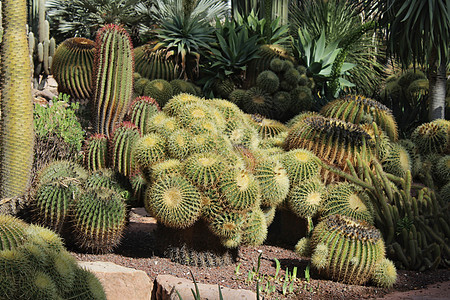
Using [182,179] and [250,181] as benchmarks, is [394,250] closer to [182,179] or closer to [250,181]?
[250,181]

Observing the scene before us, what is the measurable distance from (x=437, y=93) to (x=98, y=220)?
6.58 metres

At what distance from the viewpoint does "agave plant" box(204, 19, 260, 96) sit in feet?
32.3

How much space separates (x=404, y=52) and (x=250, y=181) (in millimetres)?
5564

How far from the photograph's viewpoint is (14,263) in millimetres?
2520

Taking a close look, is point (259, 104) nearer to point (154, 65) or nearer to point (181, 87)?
point (181, 87)

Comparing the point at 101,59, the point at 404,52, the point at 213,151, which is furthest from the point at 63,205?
the point at 404,52

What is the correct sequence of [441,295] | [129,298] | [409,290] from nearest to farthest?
[129,298]
[441,295]
[409,290]

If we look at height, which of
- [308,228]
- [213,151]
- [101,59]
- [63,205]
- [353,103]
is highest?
[101,59]

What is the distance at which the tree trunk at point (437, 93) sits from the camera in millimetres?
9111

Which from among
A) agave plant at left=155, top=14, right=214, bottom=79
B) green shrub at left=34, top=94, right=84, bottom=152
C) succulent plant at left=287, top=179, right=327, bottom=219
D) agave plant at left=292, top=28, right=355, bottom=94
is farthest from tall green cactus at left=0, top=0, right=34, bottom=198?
agave plant at left=292, top=28, right=355, bottom=94

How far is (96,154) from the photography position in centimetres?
608

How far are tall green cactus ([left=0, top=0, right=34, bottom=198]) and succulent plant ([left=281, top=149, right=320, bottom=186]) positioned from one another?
268 centimetres

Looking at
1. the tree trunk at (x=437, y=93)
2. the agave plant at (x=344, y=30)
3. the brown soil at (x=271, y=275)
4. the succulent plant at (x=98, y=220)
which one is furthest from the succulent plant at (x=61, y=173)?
the agave plant at (x=344, y=30)

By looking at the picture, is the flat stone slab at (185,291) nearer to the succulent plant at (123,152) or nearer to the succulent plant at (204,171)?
the succulent plant at (204,171)
